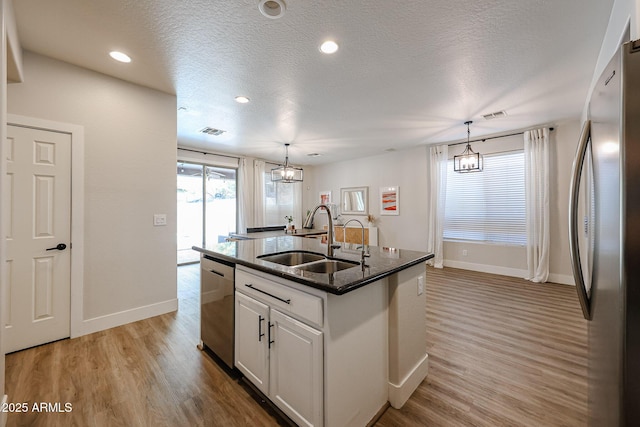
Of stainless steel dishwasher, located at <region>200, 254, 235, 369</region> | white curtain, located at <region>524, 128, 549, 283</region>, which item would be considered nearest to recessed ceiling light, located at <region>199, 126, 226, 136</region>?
stainless steel dishwasher, located at <region>200, 254, 235, 369</region>

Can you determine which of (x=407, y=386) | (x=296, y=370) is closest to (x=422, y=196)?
(x=407, y=386)

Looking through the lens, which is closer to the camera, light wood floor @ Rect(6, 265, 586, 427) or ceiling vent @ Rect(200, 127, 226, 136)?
light wood floor @ Rect(6, 265, 586, 427)

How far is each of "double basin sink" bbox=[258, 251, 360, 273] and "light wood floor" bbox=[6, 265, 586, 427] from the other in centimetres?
91

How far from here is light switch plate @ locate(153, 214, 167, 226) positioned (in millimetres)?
2973

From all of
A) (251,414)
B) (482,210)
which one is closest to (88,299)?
(251,414)

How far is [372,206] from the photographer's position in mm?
6562

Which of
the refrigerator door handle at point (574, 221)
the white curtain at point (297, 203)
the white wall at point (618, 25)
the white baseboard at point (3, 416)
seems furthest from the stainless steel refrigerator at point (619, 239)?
the white curtain at point (297, 203)

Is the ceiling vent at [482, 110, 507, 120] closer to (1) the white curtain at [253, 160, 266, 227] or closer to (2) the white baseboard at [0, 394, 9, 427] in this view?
(1) the white curtain at [253, 160, 266, 227]

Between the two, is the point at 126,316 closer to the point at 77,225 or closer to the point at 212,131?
the point at 77,225

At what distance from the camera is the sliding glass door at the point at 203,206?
5.70 metres

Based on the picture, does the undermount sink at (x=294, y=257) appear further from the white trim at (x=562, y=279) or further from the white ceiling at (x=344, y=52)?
the white trim at (x=562, y=279)

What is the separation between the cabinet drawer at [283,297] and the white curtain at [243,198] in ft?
15.1

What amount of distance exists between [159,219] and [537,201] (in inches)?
222

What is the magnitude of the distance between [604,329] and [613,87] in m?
0.78
